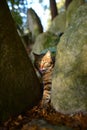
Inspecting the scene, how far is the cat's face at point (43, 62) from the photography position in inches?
221

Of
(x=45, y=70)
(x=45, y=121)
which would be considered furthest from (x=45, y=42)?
(x=45, y=121)

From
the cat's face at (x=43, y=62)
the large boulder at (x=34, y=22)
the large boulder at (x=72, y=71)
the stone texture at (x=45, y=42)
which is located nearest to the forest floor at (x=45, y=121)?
the large boulder at (x=72, y=71)

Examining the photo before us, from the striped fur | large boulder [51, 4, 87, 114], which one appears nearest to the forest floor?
large boulder [51, 4, 87, 114]

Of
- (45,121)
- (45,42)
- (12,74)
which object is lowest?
(45,42)

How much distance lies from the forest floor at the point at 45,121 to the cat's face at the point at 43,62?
1.62 m

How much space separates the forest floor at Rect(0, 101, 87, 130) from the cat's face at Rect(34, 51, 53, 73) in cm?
162

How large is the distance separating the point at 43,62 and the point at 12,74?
6.54 feet

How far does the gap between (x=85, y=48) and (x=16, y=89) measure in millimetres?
1181

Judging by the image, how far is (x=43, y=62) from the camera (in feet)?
19.2

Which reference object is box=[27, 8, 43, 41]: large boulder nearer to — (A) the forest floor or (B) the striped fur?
(B) the striped fur

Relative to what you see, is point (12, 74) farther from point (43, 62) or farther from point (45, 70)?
point (43, 62)

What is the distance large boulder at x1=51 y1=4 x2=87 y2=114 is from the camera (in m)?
3.71

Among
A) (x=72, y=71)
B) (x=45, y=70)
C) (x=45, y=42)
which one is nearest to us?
(x=72, y=71)

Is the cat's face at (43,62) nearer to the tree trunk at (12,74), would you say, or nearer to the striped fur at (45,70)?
the striped fur at (45,70)
